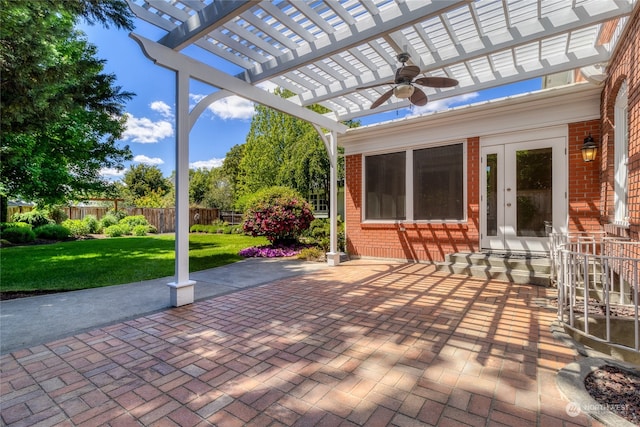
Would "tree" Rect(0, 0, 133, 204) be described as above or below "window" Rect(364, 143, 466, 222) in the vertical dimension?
above

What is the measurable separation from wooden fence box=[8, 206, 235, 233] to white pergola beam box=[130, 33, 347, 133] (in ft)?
26.3

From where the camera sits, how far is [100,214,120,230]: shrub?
1390cm

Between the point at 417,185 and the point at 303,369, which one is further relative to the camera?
the point at 417,185

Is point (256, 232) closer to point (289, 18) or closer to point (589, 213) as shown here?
point (289, 18)

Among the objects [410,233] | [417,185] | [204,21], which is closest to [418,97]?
[417,185]

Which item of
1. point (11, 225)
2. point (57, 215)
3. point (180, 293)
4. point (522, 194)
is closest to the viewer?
point (180, 293)

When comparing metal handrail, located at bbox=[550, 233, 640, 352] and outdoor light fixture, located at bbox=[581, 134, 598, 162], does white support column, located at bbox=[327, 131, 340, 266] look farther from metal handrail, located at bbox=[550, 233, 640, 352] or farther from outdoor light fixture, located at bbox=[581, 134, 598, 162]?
outdoor light fixture, located at bbox=[581, 134, 598, 162]

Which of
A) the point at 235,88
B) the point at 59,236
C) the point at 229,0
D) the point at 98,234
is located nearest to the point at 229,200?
the point at 98,234

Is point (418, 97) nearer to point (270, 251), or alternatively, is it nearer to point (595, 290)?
point (595, 290)

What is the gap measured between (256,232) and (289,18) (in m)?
6.14

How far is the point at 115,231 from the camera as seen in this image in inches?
516

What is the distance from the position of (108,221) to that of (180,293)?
12866 millimetres

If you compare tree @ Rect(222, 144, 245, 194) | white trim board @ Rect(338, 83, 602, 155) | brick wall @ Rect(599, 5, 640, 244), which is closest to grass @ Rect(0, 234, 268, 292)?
white trim board @ Rect(338, 83, 602, 155)

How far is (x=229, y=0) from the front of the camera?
321 cm
